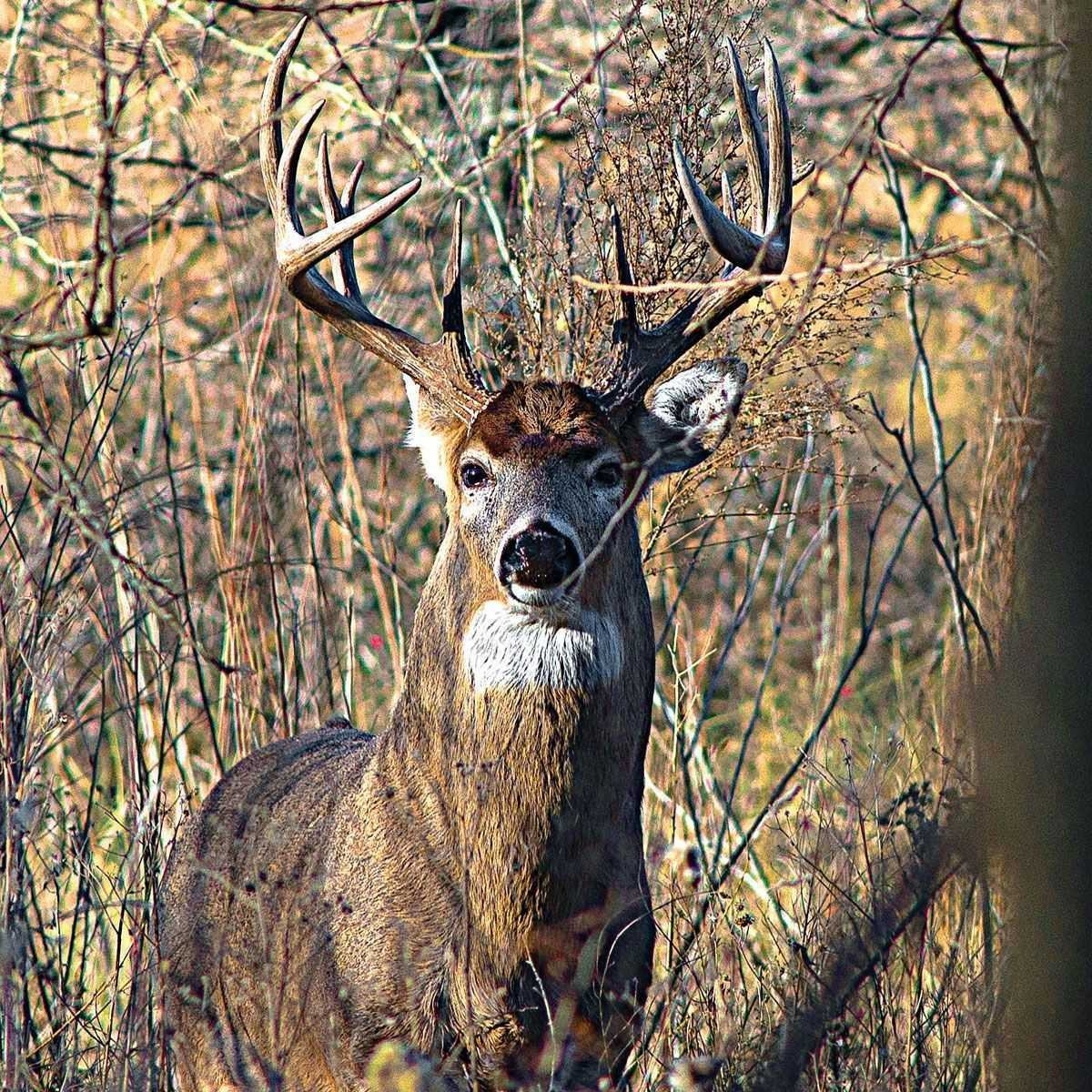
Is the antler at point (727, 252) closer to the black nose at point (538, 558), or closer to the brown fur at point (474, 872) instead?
the brown fur at point (474, 872)

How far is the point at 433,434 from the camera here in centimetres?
466

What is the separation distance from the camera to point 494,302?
561 cm

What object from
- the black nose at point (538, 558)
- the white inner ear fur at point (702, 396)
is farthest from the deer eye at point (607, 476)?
the black nose at point (538, 558)

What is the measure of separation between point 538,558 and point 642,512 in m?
2.11

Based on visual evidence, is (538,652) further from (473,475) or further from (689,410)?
(689,410)

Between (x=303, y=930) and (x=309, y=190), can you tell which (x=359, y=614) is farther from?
(x=303, y=930)

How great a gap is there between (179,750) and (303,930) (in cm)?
229

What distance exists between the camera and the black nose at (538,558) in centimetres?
396

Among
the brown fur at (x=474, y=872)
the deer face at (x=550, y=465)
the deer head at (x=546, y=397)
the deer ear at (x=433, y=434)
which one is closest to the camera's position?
the brown fur at (x=474, y=872)

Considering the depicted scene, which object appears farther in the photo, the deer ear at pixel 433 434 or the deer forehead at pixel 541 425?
the deer ear at pixel 433 434

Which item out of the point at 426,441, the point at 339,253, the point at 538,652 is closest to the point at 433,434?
the point at 426,441

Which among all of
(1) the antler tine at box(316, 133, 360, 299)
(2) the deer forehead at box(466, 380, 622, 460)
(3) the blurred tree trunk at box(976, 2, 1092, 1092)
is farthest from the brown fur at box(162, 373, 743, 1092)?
(3) the blurred tree trunk at box(976, 2, 1092, 1092)

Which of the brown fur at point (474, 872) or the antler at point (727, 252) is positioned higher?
the antler at point (727, 252)

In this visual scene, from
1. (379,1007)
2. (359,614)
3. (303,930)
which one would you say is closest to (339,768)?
(303,930)
